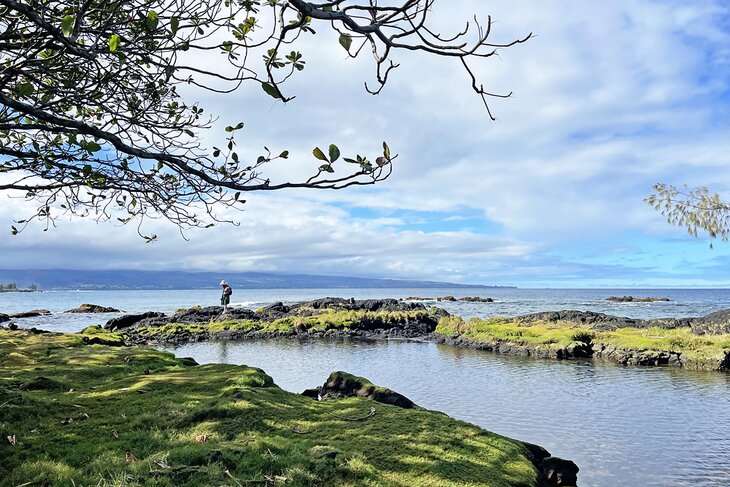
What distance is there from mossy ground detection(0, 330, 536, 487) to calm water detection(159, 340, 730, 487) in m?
4.22

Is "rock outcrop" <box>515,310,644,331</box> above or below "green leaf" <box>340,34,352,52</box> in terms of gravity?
below

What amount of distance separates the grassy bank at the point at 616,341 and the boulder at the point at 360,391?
18.1 meters

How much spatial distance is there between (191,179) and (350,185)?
2.50 m

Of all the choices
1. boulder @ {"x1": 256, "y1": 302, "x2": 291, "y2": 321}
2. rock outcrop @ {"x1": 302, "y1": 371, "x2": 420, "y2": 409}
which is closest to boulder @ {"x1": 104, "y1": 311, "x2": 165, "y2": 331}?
boulder @ {"x1": 256, "y1": 302, "x2": 291, "y2": 321}

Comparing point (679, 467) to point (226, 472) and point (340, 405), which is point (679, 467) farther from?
point (226, 472)

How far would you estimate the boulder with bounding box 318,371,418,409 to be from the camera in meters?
8.08

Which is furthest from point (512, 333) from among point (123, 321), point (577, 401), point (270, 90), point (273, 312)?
point (123, 321)

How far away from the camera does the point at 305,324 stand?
37.4m

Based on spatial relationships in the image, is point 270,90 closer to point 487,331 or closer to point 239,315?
point 487,331

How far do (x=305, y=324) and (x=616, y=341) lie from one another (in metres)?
20.7

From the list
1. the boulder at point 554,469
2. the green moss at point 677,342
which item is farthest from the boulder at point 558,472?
the green moss at point 677,342

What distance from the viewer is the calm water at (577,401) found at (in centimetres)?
973

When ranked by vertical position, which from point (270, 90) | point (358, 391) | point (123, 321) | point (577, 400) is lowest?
point (123, 321)

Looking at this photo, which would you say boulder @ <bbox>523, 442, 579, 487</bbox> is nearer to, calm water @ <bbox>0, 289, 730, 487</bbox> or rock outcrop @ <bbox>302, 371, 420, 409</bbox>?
calm water @ <bbox>0, 289, 730, 487</bbox>
